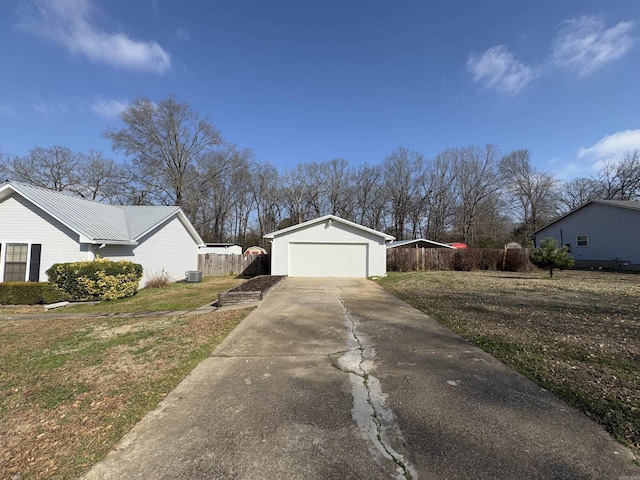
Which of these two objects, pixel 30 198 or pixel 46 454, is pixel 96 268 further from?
pixel 46 454

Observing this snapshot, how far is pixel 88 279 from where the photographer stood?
984 centimetres

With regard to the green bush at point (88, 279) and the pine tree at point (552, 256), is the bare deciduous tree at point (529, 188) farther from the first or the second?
the green bush at point (88, 279)

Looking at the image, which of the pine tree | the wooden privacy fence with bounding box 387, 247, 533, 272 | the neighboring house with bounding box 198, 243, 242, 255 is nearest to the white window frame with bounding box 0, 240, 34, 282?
the neighboring house with bounding box 198, 243, 242, 255

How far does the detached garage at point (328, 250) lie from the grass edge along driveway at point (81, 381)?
10364mm

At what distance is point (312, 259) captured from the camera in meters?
Result: 17.3

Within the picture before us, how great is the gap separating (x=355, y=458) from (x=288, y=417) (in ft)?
2.68

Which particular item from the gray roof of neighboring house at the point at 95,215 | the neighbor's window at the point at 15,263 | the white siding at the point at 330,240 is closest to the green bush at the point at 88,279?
the gray roof of neighboring house at the point at 95,215

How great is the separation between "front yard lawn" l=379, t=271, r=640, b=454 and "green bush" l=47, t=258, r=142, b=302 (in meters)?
10.1

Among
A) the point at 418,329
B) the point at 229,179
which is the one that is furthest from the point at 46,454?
the point at 229,179

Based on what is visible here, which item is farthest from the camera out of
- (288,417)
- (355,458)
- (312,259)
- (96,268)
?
(312,259)

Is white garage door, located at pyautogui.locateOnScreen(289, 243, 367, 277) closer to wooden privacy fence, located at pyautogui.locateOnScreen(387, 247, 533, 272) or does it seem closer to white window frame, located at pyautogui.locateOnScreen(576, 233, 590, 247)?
wooden privacy fence, located at pyautogui.locateOnScreen(387, 247, 533, 272)

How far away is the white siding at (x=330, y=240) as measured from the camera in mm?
17219

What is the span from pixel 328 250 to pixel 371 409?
14.5 metres

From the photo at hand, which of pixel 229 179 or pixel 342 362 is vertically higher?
pixel 229 179
